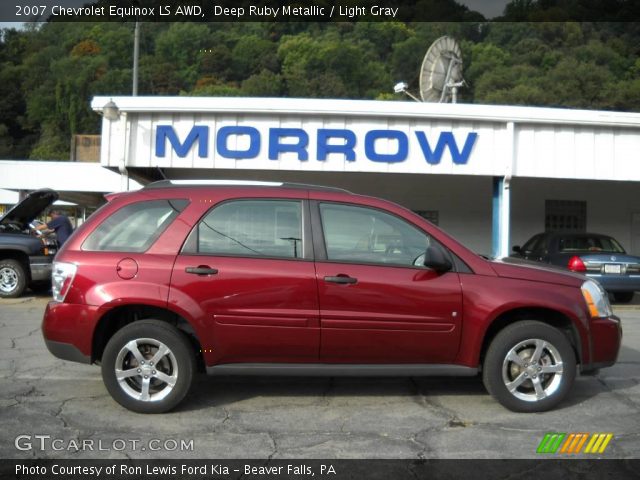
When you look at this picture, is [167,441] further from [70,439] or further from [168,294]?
[168,294]

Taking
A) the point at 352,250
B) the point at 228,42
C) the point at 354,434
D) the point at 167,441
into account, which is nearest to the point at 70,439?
the point at 167,441

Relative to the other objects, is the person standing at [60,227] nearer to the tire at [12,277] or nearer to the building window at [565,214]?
the tire at [12,277]

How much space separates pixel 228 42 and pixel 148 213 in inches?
2688

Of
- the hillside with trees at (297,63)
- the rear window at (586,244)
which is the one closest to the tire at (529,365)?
the rear window at (586,244)

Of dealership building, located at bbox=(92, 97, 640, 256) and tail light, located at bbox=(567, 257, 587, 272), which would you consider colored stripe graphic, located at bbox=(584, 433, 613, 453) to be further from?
dealership building, located at bbox=(92, 97, 640, 256)

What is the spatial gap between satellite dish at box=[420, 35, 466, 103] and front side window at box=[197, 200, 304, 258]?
1306 cm

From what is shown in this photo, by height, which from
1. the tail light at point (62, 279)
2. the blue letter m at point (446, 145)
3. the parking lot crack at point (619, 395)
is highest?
the blue letter m at point (446, 145)

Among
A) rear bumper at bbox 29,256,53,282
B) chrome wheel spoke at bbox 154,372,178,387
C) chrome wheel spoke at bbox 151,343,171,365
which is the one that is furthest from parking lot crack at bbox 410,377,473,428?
rear bumper at bbox 29,256,53,282

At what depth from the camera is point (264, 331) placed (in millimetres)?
4582

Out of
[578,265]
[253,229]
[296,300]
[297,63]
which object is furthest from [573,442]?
[297,63]

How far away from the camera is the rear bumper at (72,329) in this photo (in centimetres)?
459

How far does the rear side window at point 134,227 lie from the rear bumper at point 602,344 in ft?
11.0

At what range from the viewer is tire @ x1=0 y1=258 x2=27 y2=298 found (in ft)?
37.4

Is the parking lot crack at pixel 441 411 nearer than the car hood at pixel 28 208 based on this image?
Yes
